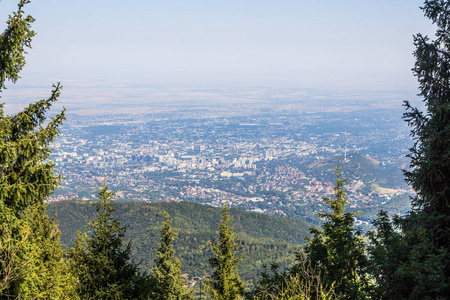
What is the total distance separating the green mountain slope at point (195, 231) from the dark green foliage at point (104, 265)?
4559 centimetres

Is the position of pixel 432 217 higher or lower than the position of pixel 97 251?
higher

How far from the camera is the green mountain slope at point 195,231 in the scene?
59844 millimetres

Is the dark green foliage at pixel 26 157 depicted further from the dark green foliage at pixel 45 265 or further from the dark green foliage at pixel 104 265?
the dark green foliage at pixel 104 265

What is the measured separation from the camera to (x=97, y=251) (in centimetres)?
809

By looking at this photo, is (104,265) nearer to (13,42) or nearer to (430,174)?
(13,42)

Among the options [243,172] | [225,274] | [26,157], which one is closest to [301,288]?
[26,157]

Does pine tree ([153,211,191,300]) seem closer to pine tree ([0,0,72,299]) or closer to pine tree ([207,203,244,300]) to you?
pine tree ([207,203,244,300])

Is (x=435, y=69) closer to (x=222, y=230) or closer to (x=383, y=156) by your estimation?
(x=222, y=230)

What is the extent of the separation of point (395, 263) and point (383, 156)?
173 meters

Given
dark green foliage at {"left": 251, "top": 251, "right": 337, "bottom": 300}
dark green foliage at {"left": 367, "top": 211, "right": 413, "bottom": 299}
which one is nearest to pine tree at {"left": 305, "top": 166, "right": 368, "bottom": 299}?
dark green foliage at {"left": 251, "top": 251, "right": 337, "bottom": 300}

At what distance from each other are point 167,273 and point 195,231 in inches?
2511

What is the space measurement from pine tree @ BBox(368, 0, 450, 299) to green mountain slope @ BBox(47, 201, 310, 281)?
46.3 metres

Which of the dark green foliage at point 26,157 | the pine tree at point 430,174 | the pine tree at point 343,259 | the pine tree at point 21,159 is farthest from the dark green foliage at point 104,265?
the pine tree at point 430,174

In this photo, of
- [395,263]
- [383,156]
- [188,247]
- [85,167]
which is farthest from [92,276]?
[383,156]
